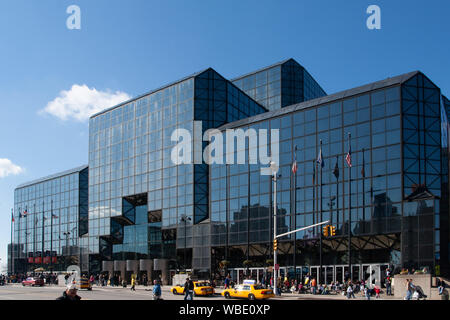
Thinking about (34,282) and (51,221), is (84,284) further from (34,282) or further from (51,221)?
(51,221)

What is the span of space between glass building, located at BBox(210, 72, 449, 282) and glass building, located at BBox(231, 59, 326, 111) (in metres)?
32.2

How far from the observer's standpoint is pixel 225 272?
68062mm

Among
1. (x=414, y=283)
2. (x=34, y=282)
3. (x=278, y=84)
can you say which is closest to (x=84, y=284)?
(x=34, y=282)

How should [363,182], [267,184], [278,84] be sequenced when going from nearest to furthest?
[363,182]
[267,184]
[278,84]

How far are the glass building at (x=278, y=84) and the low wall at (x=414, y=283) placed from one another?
5560cm

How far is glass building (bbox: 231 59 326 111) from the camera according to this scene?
96750mm

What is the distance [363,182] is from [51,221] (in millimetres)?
77004

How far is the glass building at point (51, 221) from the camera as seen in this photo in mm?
102625

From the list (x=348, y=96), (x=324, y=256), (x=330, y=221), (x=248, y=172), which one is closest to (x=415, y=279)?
(x=330, y=221)

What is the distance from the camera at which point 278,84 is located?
318ft

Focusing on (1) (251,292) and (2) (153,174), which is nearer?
(1) (251,292)

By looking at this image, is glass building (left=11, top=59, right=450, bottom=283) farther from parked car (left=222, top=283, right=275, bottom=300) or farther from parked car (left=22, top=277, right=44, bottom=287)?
parked car (left=22, top=277, right=44, bottom=287)

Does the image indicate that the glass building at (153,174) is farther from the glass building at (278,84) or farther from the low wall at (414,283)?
the low wall at (414,283)

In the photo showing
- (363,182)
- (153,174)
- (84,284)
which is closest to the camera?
(363,182)
